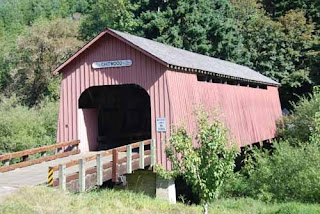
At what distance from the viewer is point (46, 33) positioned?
2888cm

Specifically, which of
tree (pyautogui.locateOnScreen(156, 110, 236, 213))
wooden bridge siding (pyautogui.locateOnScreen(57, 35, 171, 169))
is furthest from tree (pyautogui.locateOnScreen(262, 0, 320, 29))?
tree (pyautogui.locateOnScreen(156, 110, 236, 213))

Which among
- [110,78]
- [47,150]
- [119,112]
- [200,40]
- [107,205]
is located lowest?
[107,205]

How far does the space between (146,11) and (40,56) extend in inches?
334

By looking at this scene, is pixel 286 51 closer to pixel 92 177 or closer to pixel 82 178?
pixel 92 177

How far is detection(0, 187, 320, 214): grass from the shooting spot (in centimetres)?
738

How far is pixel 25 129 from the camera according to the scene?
67.3 ft

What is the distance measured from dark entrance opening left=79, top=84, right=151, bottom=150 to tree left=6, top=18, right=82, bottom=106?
442 inches

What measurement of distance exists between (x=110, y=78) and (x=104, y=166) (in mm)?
3719

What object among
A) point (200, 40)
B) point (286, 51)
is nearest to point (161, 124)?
point (200, 40)

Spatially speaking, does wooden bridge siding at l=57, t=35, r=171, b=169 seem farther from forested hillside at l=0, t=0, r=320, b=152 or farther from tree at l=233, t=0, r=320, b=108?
tree at l=233, t=0, r=320, b=108

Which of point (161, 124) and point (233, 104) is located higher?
point (233, 104)

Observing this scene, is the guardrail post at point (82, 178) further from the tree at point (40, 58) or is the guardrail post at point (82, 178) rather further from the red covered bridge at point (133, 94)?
the tree at point (40, 58)

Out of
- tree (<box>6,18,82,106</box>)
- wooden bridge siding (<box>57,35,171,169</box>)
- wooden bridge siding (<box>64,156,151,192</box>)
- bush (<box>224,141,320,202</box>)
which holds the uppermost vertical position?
tree (<box>6,18,82,106</box>)

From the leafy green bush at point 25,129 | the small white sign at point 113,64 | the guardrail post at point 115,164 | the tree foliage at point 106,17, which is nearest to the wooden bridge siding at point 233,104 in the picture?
the small white sign at point 113,64
